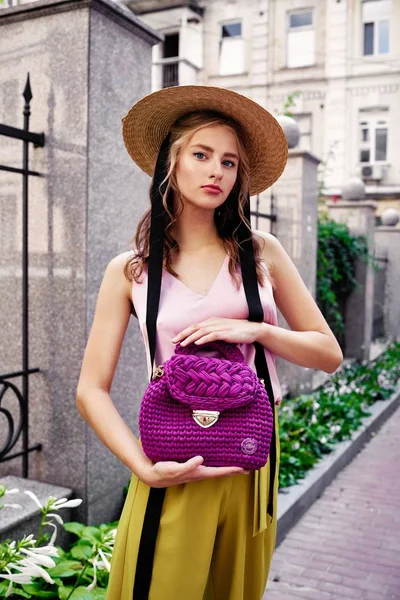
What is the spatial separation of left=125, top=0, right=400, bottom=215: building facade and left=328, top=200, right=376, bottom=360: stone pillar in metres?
12.1

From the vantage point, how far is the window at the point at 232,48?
23766 mm

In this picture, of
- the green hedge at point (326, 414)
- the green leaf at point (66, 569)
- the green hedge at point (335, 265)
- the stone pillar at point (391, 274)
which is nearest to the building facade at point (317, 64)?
the stone pillar at point (391, 274)

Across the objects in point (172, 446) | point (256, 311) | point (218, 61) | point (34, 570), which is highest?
point (218, 61)

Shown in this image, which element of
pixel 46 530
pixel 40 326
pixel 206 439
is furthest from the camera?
pixel 40 326

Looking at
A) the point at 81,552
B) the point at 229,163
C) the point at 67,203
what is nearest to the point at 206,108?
the point at 229,163

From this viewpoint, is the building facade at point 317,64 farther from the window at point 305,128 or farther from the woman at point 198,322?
the woman at point 198,322

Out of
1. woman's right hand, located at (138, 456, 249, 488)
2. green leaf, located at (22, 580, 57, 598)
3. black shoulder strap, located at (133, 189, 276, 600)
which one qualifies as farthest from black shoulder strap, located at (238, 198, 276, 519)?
green leaf, located at (22, 580, 57, 598)

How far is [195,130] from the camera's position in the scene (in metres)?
1.82

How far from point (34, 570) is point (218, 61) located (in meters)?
24.2

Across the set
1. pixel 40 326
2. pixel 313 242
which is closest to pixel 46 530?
pixel 40 326

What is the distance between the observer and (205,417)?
1.58 meters

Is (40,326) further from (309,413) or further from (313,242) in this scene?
(313,242)

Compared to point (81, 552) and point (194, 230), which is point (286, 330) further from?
point (81, 552)

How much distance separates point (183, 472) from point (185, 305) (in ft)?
1.47
